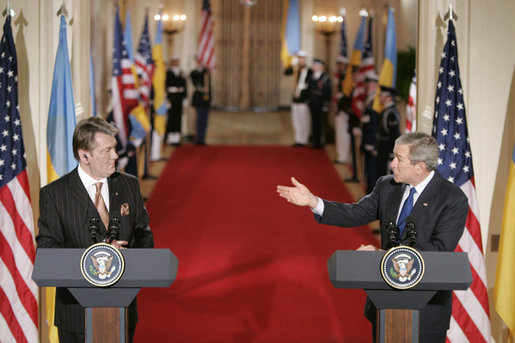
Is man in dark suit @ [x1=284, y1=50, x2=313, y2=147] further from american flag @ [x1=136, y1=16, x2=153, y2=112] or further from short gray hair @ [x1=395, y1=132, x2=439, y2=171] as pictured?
short gray hair @ [x1=395, y1=132, x2=439, y2=171]

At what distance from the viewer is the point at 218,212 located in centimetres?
1198

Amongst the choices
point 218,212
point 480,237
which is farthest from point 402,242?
point 218,212

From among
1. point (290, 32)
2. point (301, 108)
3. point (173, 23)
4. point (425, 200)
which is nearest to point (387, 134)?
point (425, 200)

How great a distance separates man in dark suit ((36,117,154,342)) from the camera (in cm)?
462

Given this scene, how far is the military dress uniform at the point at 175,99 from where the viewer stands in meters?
17.1

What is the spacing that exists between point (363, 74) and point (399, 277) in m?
9.67

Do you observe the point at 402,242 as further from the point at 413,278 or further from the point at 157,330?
the point at 157,330

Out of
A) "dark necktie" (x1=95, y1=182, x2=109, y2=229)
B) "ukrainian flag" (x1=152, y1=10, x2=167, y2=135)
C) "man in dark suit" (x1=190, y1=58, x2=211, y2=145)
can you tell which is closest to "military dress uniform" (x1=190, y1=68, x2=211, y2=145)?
"man in dark suit" (x1=190, y1=58, x2=211, y2=145)

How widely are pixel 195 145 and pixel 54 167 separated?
11819 millimetres

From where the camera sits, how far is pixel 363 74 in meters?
13.4

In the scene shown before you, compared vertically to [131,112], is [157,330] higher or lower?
lower

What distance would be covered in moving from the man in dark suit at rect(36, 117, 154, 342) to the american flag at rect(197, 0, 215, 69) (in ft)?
43.9

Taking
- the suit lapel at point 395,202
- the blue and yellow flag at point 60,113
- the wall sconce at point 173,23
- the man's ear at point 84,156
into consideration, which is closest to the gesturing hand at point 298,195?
the suit lapel at point 395,202

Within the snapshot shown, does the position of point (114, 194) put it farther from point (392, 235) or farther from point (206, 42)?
point (206, 42)
